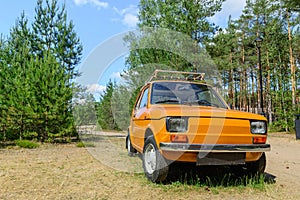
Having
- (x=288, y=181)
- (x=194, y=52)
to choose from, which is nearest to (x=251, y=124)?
(x=288, y=181)

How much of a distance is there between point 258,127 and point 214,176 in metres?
1.38

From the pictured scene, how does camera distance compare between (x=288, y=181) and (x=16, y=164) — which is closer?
(x=288, y=181)

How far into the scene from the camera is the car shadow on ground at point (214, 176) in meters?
3.97

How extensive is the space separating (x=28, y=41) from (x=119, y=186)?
1724 cm

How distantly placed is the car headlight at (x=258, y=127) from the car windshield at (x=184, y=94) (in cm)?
117

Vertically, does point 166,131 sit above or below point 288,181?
above

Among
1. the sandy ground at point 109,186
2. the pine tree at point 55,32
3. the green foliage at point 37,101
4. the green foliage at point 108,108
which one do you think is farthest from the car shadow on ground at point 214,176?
the green foliage at point 108,108

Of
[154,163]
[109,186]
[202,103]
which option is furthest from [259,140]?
[109,186]

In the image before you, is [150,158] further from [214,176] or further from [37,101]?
[37,101]

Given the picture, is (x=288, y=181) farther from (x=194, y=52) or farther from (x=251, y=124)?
(x=194, y=52)

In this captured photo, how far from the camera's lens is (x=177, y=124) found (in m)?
3.45

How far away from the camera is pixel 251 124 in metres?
3.62

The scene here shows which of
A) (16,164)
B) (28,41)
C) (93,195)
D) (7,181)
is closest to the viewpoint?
(93,195)

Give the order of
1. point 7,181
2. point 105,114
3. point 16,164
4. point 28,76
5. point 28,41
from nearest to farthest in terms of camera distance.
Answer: point 7,181
point 16,164
point 28,76
point 28,41
point 105,114
